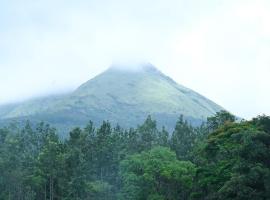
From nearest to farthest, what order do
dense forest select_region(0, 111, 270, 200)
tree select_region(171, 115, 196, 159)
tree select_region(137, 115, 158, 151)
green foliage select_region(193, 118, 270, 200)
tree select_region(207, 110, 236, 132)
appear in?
green foliage select_region(193, 118, 270, 200) < dense forest select_region(0, 111, 270, 200) < tree select_region(207, 110, 236, 132) < tree select_region(171, 115, 196, 159) < tree select_region(137, 115, 158, 151)

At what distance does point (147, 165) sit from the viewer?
3317 inches

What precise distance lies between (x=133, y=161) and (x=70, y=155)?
1108 centimetres

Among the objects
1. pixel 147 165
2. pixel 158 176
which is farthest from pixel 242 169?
pixel 147 165

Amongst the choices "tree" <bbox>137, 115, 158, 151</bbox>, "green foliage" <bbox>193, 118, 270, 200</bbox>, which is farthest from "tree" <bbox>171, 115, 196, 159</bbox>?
"green foliage" <bbox>193, 118, 270, 200</bbox>

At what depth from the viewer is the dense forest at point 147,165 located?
5238 centimetres

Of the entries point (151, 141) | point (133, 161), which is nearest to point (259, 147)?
point (133, 161)

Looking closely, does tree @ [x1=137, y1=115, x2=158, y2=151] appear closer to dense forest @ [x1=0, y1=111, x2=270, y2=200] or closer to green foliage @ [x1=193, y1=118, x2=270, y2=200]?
dense forest @ [x1=0, y1=111, x2=270, y2=200]

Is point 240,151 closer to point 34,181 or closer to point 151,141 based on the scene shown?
point 34,181

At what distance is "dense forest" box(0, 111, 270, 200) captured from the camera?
5238 cm

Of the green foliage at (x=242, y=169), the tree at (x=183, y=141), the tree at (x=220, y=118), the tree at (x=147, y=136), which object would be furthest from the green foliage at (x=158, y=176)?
the tree at (x=147, y=136)

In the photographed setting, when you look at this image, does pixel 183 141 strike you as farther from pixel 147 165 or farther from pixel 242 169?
pixel 242 169

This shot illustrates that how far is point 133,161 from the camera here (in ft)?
296

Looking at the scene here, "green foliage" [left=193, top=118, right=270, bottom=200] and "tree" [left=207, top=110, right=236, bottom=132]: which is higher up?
"tree" [left=207, top=110, right=236, bottom=132]

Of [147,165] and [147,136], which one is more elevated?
[147,136]
